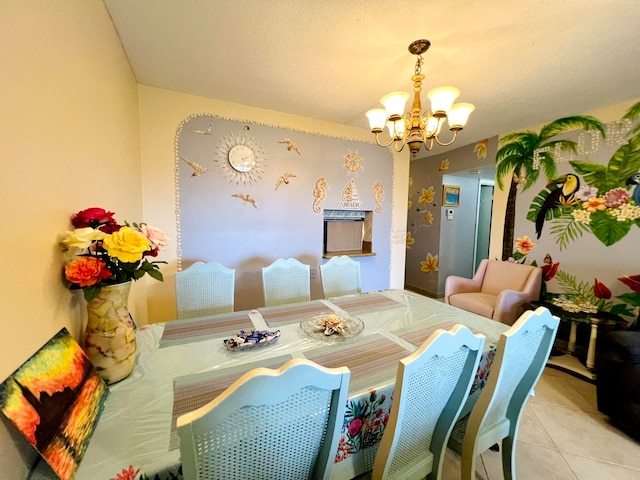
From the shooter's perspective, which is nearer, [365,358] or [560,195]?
[365,358]

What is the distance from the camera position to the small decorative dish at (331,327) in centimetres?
130

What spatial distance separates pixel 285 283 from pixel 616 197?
3202 millimetres

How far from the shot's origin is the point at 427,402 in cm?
83

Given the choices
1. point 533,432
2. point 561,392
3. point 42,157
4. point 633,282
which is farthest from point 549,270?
A: point 42,157

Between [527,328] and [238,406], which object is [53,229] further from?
[527,328]

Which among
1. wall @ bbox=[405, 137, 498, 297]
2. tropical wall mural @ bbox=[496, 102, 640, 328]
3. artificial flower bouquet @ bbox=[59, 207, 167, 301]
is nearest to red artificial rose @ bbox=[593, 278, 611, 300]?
tropical wall mural @ bbox=[496, 102, 640, 328]

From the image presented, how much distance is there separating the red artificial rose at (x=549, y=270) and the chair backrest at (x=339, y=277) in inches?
90.8

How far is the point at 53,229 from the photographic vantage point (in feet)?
2.59

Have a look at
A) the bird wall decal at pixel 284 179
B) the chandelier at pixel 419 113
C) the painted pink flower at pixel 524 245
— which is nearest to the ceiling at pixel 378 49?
the chandelier at pixel 419 113

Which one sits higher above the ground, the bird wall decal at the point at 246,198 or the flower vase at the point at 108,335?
the bird wall decal at the point at 246,198

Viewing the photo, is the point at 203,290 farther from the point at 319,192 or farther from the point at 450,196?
the point at 450,196

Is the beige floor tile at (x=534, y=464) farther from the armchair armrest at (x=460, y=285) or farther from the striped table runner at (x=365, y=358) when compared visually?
the armchair armrest at (x=460, y=285)

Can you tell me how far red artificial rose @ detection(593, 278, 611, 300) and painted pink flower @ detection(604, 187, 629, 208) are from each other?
75 centimetres

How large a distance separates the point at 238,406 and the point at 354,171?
279 cm
